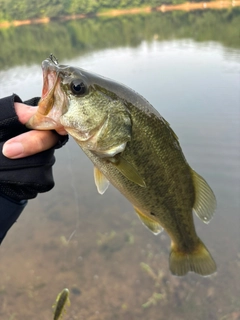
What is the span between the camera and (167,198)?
2289 mm

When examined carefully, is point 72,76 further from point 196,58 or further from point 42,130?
point 196,58

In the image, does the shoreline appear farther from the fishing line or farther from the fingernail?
the fingernail

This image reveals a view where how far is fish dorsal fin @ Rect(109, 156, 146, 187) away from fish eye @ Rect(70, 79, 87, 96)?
46 cm

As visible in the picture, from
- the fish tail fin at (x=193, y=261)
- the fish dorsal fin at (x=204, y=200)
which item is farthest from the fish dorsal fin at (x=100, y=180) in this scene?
A: the fish tail fin at (x=193, y=261)

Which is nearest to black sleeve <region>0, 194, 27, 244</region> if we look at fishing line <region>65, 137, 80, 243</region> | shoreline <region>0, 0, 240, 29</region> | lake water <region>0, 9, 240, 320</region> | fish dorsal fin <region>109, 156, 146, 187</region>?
fish dorsal fin <region>109, 156, 146, 187</region>

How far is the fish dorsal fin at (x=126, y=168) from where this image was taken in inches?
75.7

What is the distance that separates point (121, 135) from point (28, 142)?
58 centimetres

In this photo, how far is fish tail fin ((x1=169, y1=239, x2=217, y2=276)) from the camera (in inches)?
107

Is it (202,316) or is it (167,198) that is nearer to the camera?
(167,198)

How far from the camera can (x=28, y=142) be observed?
6.12 feet

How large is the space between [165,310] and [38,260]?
254 cm

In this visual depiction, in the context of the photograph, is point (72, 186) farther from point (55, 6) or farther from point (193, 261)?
point (55, 6)

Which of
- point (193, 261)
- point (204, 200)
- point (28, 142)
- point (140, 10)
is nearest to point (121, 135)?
point (28, 142)

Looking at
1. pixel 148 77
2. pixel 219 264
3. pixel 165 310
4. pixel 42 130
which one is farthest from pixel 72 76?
pixel 148 77
